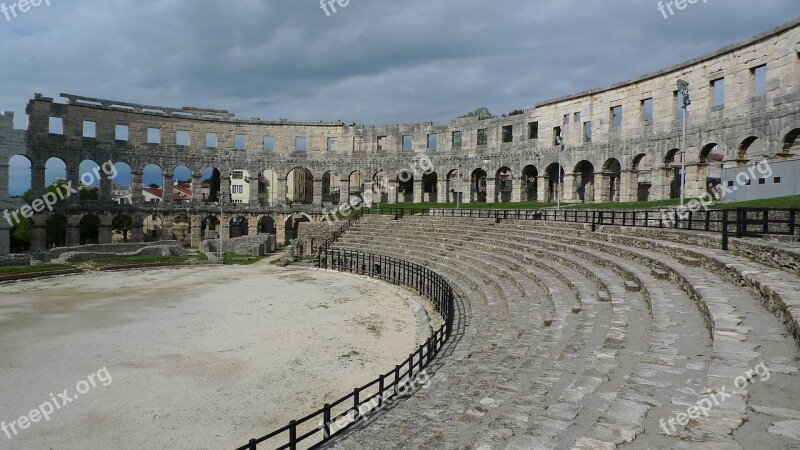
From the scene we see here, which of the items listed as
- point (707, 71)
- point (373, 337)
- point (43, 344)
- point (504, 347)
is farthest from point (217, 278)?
point (707, 71)

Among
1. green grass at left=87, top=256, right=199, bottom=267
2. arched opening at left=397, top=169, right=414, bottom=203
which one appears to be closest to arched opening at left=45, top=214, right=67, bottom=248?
green grass at left=87, top=256, right=199, bottom=267

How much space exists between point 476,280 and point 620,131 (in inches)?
801

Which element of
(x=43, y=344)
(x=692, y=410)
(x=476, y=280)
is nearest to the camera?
(x=692, y=410)

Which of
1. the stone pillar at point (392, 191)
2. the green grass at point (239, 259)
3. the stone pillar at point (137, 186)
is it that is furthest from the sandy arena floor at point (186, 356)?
the stone pillar at point (392, 191)

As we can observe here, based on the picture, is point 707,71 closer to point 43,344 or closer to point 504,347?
point 504,347

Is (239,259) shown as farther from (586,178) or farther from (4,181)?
(586,178)

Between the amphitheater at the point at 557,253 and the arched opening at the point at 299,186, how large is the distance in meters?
21.0

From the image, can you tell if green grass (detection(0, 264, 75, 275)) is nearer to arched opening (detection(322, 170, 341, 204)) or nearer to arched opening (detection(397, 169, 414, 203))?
arched opening (detection(397, 169, 414, 203))

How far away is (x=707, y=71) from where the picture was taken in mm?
24969

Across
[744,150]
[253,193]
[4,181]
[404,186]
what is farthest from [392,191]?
[4,181]

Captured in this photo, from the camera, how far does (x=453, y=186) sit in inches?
1823

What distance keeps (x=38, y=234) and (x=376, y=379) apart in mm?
42793

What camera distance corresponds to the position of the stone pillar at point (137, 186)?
4338cm

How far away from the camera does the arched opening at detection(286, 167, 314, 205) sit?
224 feet
